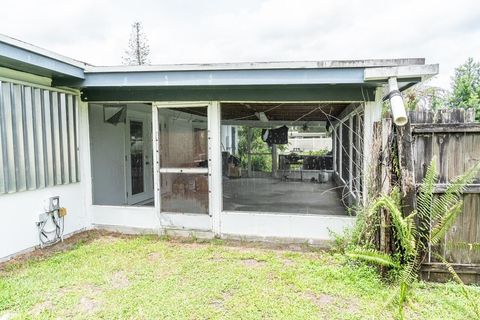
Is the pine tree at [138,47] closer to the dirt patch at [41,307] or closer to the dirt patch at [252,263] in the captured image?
the dirt patch at [252,263]

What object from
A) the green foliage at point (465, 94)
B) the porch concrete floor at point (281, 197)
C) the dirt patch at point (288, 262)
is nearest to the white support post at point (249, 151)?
the porch concrete floor at point (281, 197)

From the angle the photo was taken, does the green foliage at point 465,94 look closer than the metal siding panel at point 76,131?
No

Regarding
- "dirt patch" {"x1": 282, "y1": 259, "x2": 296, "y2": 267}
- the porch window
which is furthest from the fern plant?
the porch window

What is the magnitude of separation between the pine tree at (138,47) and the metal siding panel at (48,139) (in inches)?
837

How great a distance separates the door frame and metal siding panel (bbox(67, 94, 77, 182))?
1.32 meters

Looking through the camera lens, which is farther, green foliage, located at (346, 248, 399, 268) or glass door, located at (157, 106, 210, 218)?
glass door, located at (157, 106, 210, 218)

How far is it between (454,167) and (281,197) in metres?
5.27

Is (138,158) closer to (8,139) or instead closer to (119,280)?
(8,139)

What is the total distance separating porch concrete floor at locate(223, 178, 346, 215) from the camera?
691 cm

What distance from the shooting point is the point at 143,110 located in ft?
24.8

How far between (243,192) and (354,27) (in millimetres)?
11879

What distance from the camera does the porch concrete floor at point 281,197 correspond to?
22.7ft

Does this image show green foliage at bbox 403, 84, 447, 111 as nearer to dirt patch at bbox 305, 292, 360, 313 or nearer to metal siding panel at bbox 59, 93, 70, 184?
dirt patch at bbox 305, 292, 360, 313

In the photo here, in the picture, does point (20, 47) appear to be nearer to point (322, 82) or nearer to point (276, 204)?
point (322, 82)
